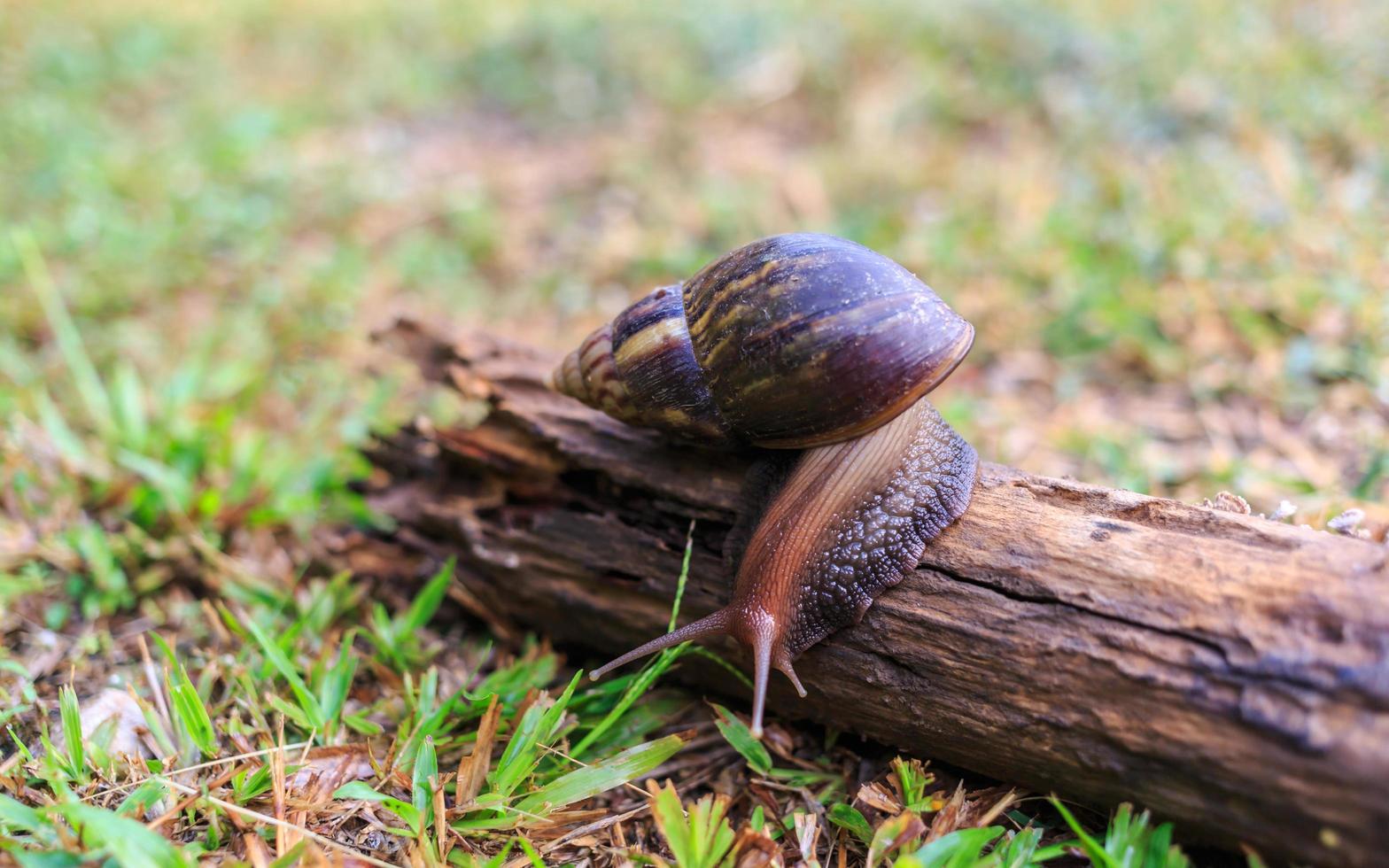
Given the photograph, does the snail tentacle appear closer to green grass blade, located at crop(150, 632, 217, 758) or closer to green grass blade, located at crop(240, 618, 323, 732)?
green grass blade, located at crop(240, 618, 323, 732)

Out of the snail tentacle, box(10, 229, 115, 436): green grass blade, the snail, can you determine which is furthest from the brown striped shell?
box(10, 229, 115, 436): green grass blade

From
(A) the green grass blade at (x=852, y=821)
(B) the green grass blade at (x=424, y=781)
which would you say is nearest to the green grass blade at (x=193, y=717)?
(B) the green grass blade at (x=424, y=781)

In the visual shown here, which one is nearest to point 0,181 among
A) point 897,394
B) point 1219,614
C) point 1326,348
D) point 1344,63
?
point 897,394

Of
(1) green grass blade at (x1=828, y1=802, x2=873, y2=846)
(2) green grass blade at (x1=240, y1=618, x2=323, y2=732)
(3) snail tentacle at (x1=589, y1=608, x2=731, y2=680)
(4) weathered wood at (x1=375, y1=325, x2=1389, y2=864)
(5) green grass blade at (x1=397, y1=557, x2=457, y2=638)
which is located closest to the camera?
(4) weathered wood at (x1=375, y1=325, x2=1389, y2=864)

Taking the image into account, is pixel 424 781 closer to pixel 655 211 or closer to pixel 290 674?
pixel 290 674

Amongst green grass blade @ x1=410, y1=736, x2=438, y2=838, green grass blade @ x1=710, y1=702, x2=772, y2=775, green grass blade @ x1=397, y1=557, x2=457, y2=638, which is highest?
green grass blade @ x1=397, y1=557, x2=457, y2=638

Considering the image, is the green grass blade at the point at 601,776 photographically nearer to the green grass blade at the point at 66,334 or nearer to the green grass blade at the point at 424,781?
the green grass blade at the point at 424,781
